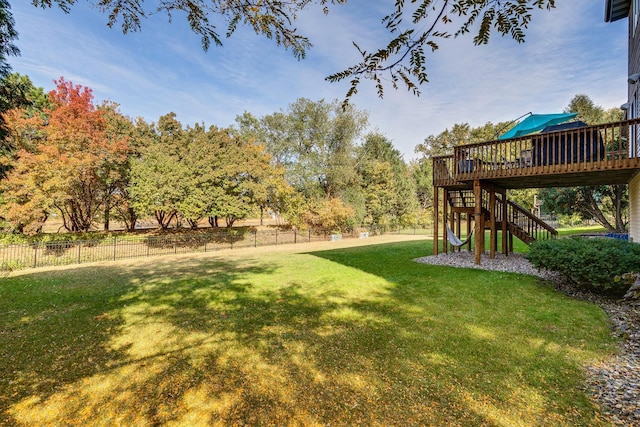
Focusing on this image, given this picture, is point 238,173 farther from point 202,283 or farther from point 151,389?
point 151,389

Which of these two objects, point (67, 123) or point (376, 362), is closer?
point (376, 362)

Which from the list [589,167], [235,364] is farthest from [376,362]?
[589,167]

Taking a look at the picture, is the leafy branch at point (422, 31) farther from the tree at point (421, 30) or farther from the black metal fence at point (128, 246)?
the black metal fence at point (128, 246)

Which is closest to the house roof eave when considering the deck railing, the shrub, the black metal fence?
the deck railing

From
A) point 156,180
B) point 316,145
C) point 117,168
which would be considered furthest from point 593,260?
point 316,145

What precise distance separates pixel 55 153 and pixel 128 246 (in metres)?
5.18

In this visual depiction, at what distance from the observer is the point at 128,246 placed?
46.8 ft

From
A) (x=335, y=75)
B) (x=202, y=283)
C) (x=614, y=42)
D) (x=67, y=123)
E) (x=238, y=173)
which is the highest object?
(x=614, y=42)

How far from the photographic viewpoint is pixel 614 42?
9414mm

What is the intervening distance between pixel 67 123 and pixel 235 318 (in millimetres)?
14483

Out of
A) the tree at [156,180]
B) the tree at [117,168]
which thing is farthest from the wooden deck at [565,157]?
the tree at [117,168]

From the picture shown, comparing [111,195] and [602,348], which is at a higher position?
[111,195]

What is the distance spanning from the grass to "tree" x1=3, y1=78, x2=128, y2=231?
8325mm

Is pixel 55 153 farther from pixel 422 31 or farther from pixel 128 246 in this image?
pixel 422 31
